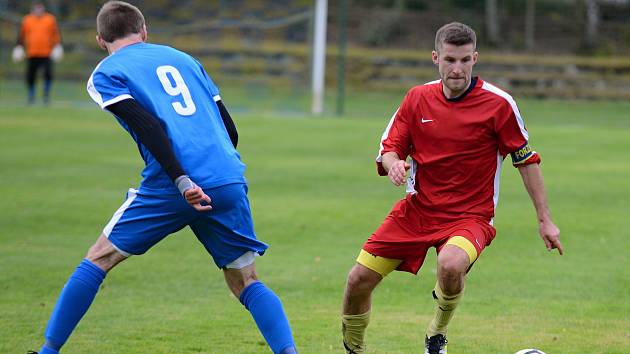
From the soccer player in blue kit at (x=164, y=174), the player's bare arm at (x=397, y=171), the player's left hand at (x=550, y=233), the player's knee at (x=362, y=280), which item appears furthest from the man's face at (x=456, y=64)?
the soccer player in blue kit at (x=164, y=174)

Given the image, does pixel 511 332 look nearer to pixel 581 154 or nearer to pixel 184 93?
pixel 184 93

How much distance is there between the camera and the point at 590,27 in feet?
100

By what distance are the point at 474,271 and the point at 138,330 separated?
3.26 m

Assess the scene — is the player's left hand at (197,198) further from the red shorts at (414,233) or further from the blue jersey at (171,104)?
the red shorts at (414,233)

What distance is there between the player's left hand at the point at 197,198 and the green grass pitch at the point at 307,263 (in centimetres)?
147

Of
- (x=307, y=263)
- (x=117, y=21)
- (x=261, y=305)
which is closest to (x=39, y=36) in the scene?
(x=307, y=263)

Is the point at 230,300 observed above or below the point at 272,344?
below

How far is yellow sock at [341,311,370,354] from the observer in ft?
19.5

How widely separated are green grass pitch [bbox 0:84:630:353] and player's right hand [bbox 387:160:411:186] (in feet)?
4.50

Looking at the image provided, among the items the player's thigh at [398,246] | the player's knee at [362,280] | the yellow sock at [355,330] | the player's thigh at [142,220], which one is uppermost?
the player's thigh at [142,220]

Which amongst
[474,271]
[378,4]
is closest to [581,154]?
[474,271]

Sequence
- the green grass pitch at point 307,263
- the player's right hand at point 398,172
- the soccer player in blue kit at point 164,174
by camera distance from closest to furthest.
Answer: the soccer player in blue kit at point 164,174, the player's right hand at point 398,172, the green grass pitch at point 307,263

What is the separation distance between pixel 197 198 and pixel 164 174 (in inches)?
11.6

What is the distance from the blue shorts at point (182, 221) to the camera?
531 centimetres
